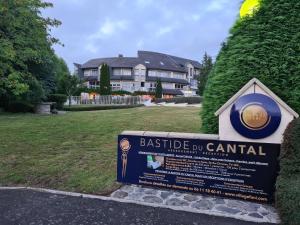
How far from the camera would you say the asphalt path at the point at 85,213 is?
4.46 meters

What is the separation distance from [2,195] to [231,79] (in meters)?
4.43

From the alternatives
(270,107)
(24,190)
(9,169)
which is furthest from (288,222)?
(9,169)

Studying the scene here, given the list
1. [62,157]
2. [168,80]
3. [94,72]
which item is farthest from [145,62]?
[62,157]

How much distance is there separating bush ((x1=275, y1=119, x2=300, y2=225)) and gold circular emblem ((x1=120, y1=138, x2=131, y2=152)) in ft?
8.67

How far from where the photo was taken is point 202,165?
5.50 meters

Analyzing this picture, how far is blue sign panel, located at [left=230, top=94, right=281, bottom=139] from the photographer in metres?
5.18

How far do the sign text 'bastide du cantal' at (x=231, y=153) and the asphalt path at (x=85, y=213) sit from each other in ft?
2.75

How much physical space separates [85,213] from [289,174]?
2897 millimetres

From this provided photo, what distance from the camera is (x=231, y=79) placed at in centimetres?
604

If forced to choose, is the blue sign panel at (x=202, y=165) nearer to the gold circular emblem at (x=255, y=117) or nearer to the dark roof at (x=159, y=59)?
the gold circular emblem at (x=255, y=117)

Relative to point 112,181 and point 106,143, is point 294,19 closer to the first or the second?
point 112,181

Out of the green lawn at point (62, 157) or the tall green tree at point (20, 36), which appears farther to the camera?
the tall green tree at point (20, 36)

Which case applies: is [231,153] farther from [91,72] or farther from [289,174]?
[91,72]

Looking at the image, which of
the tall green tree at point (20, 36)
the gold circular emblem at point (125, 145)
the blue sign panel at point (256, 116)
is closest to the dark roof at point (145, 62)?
the tall green tree at point (20, 36)
